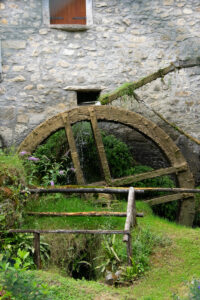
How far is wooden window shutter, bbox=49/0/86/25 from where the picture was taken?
6.10 meters

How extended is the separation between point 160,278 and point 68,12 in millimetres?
4589

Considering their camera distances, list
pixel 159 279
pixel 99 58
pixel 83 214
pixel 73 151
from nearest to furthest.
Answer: pixel 159 279
pixel 83 214
pixel 73 151
pixel 99 58

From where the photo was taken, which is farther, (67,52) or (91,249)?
(67,52)

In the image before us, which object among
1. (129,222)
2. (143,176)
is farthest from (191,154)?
(129,222)

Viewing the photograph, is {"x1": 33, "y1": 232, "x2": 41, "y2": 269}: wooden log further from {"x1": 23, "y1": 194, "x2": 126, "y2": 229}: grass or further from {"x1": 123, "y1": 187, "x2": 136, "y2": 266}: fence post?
{"x1": 123, "y1": 187, "x2": 136, "y2": 266}: fence post

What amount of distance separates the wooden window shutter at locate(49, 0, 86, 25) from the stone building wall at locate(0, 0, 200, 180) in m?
0.18

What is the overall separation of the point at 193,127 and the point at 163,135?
46.8 inches

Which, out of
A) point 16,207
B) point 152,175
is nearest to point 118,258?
point 16,207

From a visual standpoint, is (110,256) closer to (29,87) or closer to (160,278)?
(160,278)

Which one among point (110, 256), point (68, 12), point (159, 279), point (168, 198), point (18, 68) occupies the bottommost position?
point (159, 279)

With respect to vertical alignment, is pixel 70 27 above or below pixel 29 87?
above

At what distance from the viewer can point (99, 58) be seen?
20.4 ft

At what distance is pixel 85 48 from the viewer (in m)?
6.18

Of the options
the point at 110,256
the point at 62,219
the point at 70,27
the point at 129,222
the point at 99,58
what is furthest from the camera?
the point at 99,58
